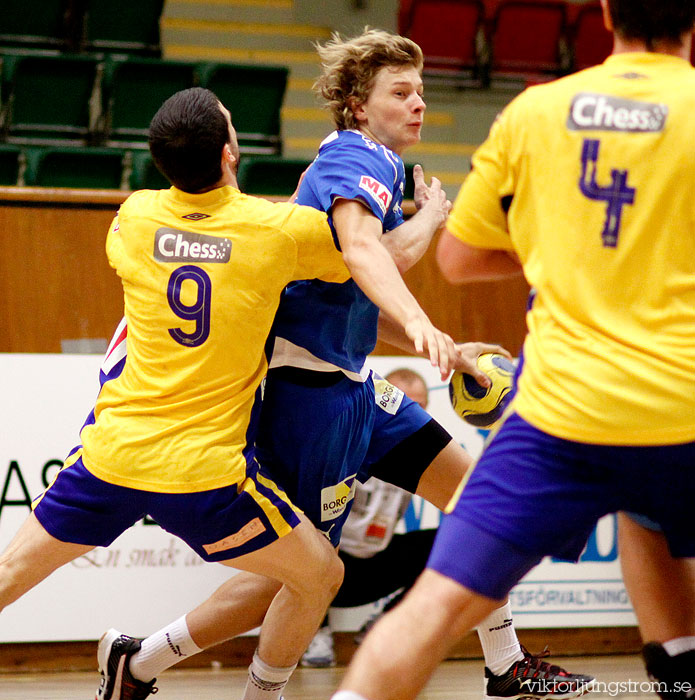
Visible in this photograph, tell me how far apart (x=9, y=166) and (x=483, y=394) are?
4.73 metres

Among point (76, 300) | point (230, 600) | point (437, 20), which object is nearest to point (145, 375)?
point (230, 600)

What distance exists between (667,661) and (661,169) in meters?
1.01

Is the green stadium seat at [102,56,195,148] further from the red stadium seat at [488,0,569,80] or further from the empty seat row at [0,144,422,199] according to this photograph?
the red stadium seat at [488,0,569,80]

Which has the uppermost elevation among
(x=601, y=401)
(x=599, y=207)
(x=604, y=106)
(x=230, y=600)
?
(x=604, y=106)

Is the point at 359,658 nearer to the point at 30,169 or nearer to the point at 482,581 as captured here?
the point at 482,581

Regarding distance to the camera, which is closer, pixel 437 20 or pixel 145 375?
pixel 145 375

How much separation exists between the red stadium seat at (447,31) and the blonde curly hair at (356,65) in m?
6.44

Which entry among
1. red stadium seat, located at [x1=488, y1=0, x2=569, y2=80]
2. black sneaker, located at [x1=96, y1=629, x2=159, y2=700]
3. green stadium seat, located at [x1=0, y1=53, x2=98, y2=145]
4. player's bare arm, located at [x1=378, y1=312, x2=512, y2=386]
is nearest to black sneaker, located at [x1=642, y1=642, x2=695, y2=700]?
player's bare arm, located at [x1=378, y1=312, x2=512, y2=386]

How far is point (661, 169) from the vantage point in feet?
5.69

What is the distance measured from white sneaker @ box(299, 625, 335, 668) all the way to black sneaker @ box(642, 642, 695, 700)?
2.60m

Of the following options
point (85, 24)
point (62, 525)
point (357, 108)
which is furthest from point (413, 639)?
point (85, 24)

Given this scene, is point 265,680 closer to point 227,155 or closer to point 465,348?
point 465,348

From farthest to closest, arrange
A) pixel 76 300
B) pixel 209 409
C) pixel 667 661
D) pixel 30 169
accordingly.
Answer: pixel 30 169 → pixel 76 300 → pixel 209 409 → pixel 667 661

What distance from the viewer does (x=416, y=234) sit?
2.84 meters
